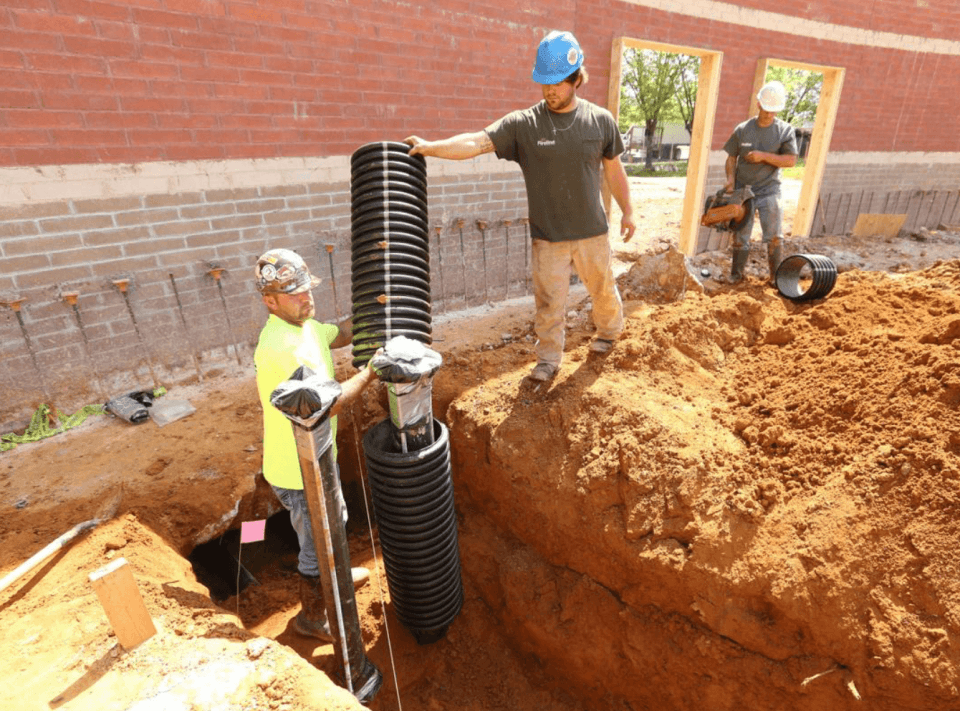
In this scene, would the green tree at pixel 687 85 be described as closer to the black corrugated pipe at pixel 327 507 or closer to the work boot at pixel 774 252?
the work boot at pixel 774 252

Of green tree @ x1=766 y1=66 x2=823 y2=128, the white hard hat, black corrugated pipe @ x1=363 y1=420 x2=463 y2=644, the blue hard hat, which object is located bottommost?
black corrugated pipe @ x1=363 y1=420 x2=463 y2=644

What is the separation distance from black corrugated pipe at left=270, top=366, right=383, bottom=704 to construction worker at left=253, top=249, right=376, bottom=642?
0.13m

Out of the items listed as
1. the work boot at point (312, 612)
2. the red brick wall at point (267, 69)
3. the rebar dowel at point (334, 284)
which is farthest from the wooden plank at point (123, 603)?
the rebar dowel at point (334, 284)

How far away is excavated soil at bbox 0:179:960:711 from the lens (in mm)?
2506

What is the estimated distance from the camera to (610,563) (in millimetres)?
3385

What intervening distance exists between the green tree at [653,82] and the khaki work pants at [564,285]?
26.8m

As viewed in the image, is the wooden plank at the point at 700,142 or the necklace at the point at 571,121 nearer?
the necklace at the point at 571,121

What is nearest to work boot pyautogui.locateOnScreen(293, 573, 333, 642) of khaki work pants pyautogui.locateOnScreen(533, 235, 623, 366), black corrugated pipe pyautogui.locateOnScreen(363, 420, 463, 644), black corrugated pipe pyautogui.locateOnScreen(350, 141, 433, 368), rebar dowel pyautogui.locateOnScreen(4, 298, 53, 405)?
black corrugated pipe pyautogui.locateOnScreen(363, 420, 463, 644)

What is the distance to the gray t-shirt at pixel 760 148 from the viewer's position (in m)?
5.58

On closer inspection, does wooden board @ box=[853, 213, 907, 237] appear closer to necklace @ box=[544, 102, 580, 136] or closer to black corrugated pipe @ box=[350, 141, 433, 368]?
necklace @ box=[544, 102, 580, 136]

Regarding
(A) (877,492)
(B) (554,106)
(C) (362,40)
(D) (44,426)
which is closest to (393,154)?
(B) (554,106)

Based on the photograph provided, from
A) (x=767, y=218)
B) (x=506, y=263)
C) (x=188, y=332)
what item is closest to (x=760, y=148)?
(x=767, y=218)

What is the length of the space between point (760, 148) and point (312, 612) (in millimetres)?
6073

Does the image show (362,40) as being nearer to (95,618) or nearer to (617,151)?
(617,151)
